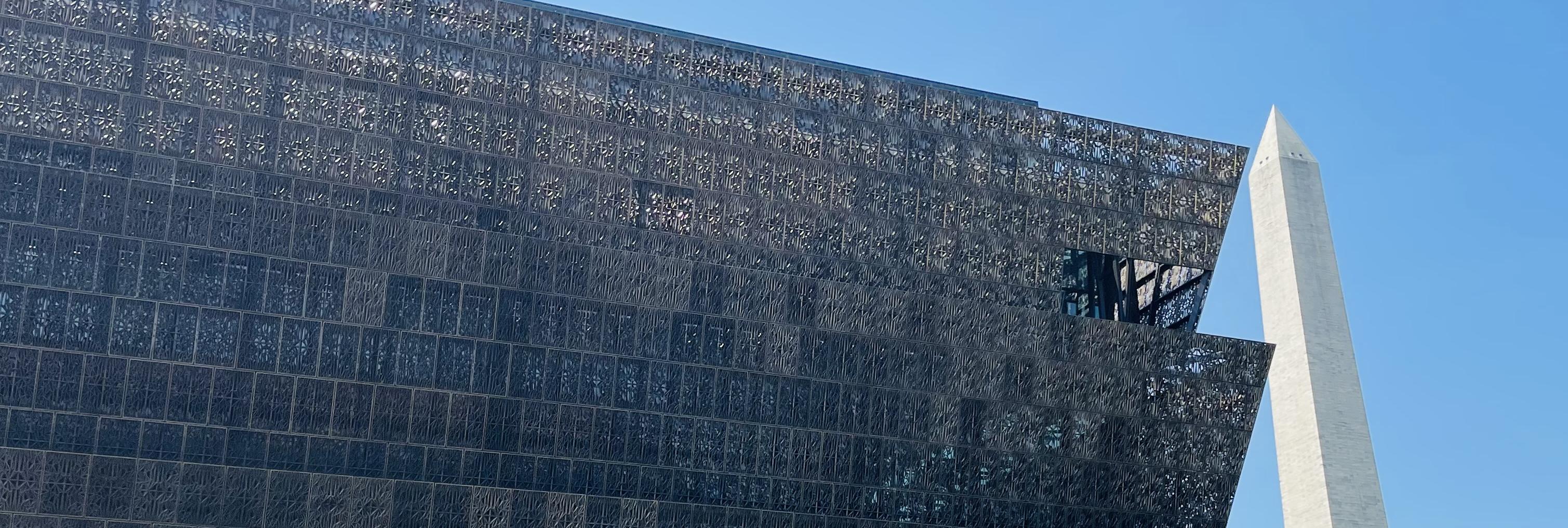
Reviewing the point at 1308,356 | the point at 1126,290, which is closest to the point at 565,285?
the point at 1126,290

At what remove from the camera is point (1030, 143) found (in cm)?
2959

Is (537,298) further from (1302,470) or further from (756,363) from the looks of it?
(1302,470)

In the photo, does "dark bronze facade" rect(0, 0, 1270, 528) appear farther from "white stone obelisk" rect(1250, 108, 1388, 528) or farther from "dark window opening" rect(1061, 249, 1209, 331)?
"white stone obelisk" rect(1250, 108, 1388, 528)

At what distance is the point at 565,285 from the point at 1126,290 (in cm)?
1088

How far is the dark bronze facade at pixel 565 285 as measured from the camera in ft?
75.7

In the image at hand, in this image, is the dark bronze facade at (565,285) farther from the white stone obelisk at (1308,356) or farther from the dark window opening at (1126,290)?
the white stone obelisk at (1308,356)

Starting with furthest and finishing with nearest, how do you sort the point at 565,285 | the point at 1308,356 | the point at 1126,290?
the point at 1308,356, the point at 1126,290, the point at 565,285

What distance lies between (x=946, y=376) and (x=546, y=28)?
8.31 metres

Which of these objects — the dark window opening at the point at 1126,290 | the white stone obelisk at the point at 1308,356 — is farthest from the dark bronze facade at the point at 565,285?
the white stone obelisk at the point at 1308,356

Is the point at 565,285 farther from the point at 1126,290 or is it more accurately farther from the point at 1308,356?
the point at 1308,356

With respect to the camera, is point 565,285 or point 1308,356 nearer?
point 565,285

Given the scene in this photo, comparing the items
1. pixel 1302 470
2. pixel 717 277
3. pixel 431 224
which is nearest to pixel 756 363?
pixel 717 277

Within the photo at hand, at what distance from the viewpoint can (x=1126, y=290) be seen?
102ft

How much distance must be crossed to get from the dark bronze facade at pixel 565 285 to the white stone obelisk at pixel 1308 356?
2.39m
